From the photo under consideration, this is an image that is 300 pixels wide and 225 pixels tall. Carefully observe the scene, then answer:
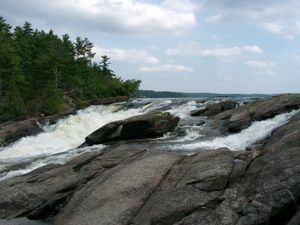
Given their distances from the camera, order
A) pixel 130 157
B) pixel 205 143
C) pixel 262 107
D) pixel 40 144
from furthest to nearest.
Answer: pixel 40 144 < pixel 262 107 < pixel 205 143 < pixel 130 157

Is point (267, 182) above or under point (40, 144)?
above

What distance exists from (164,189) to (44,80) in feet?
185

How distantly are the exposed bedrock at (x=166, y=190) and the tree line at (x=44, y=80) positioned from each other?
132 ft

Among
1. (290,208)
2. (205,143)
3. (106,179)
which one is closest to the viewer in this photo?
(290,208)

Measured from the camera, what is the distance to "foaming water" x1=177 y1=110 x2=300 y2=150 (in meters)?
25.6

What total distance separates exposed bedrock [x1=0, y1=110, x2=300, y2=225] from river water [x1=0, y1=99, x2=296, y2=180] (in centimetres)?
611

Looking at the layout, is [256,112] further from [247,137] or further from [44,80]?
[44,80]

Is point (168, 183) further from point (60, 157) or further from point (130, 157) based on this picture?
point (60, 157)

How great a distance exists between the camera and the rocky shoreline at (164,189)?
41.7 ft

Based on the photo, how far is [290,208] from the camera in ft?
40.6

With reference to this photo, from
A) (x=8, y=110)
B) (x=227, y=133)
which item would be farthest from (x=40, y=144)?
(x=8, y=110)

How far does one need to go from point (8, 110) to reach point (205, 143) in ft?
123

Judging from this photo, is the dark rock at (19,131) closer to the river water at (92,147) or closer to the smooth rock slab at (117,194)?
the river water at (92,147)

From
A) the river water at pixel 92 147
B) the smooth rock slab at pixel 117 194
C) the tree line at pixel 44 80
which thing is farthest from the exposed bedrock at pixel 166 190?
the tree line at pixel 44 80
